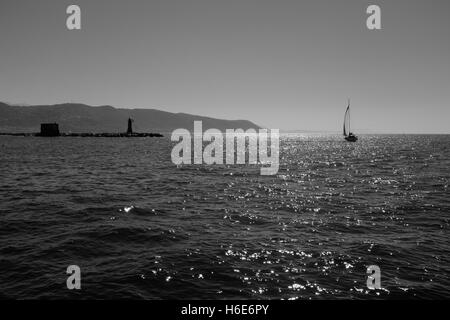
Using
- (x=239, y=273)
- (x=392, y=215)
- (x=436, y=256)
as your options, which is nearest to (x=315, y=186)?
(x=392, y=215)

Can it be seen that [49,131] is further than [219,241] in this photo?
Yes

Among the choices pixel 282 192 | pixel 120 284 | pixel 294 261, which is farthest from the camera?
pixel 282 192

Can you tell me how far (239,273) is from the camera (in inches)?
581

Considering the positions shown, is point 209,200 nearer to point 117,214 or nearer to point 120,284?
point 117,214

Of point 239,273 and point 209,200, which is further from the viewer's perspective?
point 209,200

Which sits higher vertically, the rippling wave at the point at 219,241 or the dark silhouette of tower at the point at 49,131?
the dark silhouette of tower at the point at 49,131

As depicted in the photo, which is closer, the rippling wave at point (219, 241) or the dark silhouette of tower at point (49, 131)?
the rippling wave at point (219, 241)

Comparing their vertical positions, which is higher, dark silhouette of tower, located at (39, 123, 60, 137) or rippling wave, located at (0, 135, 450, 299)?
dark silhouette of tower, located at (39, 123, 60, 137)

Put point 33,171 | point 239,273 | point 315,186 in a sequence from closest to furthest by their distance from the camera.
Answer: point 239,273, point 315,186, point 33,171

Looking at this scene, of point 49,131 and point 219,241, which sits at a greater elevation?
point 49,131

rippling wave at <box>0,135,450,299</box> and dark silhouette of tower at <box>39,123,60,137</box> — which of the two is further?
dark silhouette of tower at <box>39,123,60,137</box>

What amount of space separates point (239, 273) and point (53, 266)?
8.05 m
